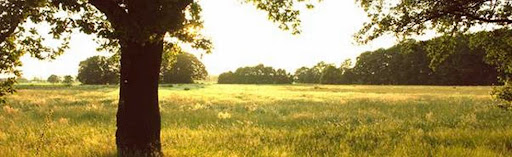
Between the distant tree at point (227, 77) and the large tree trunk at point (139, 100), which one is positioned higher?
the distant tree at point (227, 77)

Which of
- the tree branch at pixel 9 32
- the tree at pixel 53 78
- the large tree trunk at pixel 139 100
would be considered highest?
the tree at pixel 53 78

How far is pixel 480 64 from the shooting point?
303 ft

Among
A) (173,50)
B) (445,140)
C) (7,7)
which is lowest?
(445,140)

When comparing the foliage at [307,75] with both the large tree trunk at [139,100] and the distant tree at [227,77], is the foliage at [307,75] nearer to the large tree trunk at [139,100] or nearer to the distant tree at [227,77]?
the distant tree at [227,77]

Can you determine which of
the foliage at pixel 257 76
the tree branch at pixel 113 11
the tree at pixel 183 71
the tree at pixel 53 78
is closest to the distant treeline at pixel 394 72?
the foliage at pixel 257 76

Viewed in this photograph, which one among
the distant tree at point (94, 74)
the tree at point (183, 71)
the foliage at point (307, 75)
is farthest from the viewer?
the foliage at point (307, 75)

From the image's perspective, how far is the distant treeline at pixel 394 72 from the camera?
3659 inches

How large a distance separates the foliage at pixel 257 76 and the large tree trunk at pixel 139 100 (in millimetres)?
120178

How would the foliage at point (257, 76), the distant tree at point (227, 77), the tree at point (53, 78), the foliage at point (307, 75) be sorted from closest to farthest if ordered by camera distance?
the foliage at point (257, 76) → the distant tree at point (227, 77) → the tree at point (53, 78) → the foliage at point (307, 75)

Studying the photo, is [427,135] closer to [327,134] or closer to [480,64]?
[327,134]

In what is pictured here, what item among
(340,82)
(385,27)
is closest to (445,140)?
(385,27)

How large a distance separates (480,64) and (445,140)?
89003 mm

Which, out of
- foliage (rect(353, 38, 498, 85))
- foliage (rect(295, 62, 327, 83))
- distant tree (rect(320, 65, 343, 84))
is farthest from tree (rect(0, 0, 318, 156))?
foliage (rect(295, 62, 327, 83))

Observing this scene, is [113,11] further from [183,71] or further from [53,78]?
[53,78]
